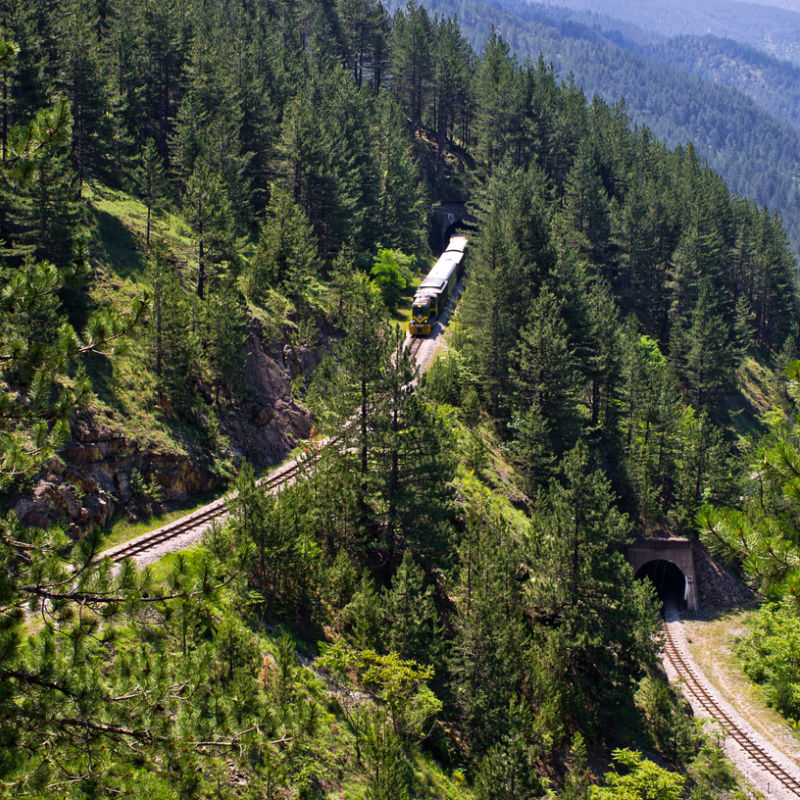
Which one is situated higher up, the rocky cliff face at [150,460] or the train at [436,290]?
the train at [436,290]

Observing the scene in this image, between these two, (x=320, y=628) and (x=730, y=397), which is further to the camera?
(x=730, y=397)

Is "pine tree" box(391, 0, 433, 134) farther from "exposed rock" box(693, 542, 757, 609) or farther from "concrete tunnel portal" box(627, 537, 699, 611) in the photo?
"exposed rock" box(693, 542, 757, 609)

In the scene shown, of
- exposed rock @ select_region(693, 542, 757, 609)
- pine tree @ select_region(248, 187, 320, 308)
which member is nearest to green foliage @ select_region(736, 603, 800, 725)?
exposed rock @ select_region(693, 542, 757, 609)

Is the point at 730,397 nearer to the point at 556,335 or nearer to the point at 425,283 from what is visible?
the point at 425,283

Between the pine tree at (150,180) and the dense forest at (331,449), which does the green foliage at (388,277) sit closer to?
the dense forest at (331,449)

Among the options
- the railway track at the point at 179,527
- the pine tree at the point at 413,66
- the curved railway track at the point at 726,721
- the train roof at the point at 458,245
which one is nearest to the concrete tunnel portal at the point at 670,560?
the curved railway track at the point at 726,721

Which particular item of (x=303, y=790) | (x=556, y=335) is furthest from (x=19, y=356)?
(x=556, y=335)

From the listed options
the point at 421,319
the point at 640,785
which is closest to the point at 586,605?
the point at 640,785
